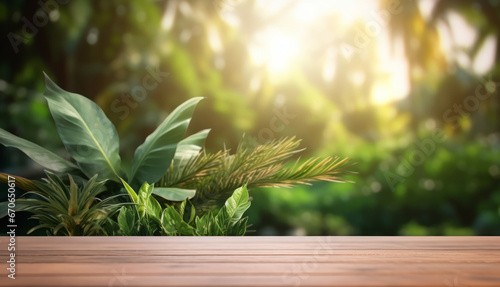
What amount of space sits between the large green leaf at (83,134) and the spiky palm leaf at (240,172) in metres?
0.32

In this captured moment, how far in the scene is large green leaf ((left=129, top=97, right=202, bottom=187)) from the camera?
2.35 m

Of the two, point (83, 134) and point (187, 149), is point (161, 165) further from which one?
point (83, 134)

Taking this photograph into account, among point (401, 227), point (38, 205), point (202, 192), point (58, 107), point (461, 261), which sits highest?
point (58, 107)

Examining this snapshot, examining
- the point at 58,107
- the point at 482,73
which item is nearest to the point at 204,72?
the point at 58,107

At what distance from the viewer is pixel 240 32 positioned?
12.1ft

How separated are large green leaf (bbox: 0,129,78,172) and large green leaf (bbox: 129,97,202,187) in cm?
35

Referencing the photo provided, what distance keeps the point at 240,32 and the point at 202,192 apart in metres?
1.71

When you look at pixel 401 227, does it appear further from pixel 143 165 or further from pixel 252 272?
pixel 252 272

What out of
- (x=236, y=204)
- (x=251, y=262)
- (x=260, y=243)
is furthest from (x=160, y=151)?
(x=251, y=262)

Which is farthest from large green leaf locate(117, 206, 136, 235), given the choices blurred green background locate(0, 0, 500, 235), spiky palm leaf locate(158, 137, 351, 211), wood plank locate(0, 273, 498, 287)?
blurred green background locate(0, 0, 500, 235)

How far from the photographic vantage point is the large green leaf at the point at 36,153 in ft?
7.18

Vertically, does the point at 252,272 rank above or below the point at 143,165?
above

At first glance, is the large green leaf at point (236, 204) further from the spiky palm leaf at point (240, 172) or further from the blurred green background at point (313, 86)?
the blurred green background at point (313, 86)

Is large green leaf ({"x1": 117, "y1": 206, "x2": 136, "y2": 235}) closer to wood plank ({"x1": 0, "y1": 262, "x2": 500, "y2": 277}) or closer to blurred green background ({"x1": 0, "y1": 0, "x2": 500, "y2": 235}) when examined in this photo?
wood plank ({"x1": 0, "y1": 262, "x2": 500, "y2": 277})
